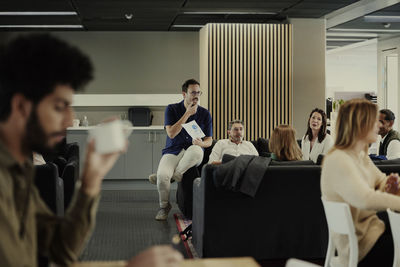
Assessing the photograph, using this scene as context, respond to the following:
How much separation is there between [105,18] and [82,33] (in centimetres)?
187

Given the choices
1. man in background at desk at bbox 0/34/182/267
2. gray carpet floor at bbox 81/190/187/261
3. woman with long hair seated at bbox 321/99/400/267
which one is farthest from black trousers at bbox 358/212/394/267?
man in background at desk at bbox 0/34/182/267

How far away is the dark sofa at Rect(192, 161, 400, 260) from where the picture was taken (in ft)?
15.6

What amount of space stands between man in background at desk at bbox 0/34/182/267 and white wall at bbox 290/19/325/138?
8524 mm

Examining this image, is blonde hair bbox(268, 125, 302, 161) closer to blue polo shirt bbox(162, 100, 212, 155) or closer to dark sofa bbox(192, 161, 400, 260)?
dark sofa bbox(192, 161, 400, 260)

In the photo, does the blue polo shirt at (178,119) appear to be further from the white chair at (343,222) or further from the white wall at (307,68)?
the white chair at (343,222)

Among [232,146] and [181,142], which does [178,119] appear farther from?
[232,146]

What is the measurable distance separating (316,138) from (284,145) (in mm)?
1761

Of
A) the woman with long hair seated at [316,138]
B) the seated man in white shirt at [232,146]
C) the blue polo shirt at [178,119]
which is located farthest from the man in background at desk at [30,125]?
the woman with long hair seated at [316,138]

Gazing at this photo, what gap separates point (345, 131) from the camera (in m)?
3.28

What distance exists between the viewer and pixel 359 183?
3.12m

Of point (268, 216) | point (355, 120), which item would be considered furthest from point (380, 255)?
point (268, 216)

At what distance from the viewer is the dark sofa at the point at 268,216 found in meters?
4.75

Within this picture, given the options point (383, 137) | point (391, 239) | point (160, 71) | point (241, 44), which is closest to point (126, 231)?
point (383, 137)

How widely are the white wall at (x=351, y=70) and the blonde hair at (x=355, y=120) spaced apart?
48.6 feet
